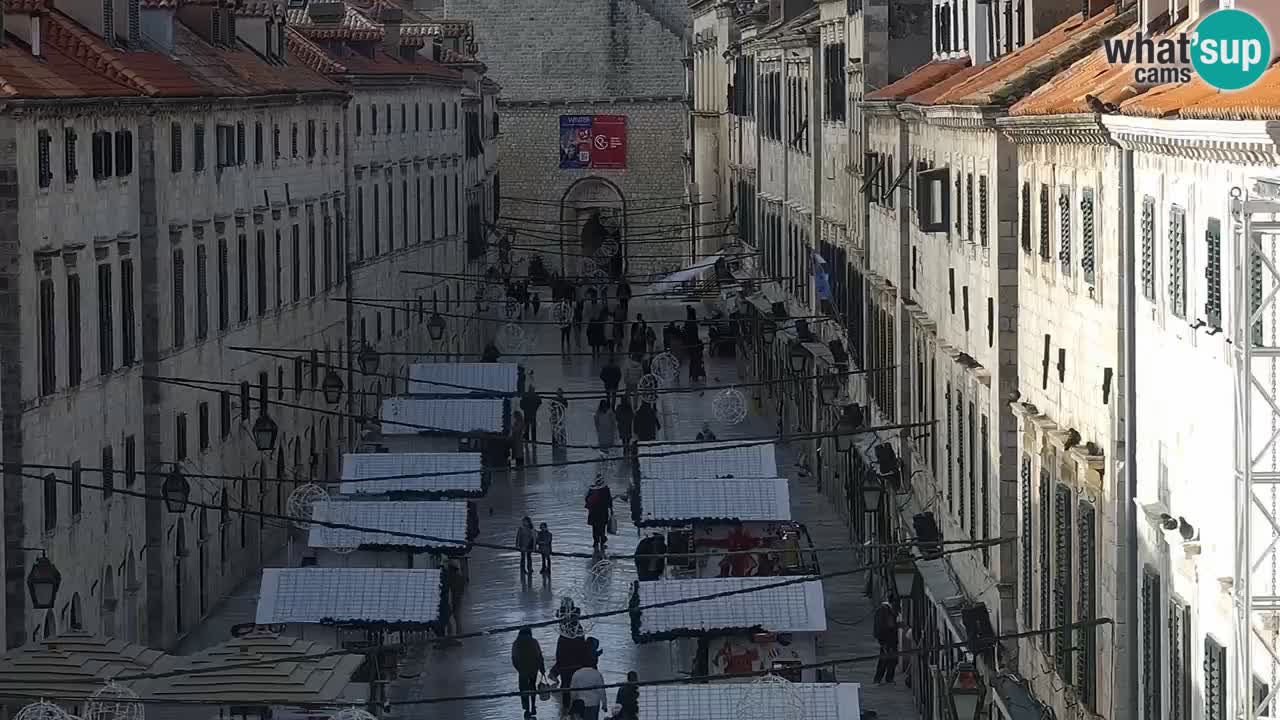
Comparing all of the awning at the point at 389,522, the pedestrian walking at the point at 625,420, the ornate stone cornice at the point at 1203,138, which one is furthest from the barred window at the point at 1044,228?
the pedestrian walking at the point at 625,420

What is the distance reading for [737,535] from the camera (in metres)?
36.4

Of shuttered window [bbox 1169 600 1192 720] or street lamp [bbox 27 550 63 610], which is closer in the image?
shuttered window [bbox 1169 600 1192 720]

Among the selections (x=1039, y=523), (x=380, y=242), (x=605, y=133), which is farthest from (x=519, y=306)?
(x=1039, y=523)

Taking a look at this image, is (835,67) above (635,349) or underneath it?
above

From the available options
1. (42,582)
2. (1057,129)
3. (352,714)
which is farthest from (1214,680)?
(42,582)

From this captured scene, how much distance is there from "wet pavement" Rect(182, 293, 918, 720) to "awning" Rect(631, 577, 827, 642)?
2.08m

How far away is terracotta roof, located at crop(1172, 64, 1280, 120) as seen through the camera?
1373cm

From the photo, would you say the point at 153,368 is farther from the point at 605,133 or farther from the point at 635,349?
the point at 605,133

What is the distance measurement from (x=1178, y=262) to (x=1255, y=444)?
2828mm

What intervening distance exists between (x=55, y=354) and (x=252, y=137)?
14479mm

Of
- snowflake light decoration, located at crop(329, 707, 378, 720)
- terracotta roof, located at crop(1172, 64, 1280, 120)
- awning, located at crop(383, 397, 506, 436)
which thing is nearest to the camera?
terracotta roof, located at crop(1172, 64, 1280, 120)

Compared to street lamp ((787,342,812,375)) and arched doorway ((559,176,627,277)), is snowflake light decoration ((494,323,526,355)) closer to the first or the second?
arched doorway ((559,176,627,277))

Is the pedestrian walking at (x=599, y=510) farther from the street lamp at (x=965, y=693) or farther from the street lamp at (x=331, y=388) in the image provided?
the street lamp at (x=965, y=693)

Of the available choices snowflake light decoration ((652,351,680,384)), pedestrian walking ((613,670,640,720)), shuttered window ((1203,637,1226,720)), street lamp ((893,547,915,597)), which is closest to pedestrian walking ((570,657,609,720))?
pedestrian walking ((613,670,640,720))
